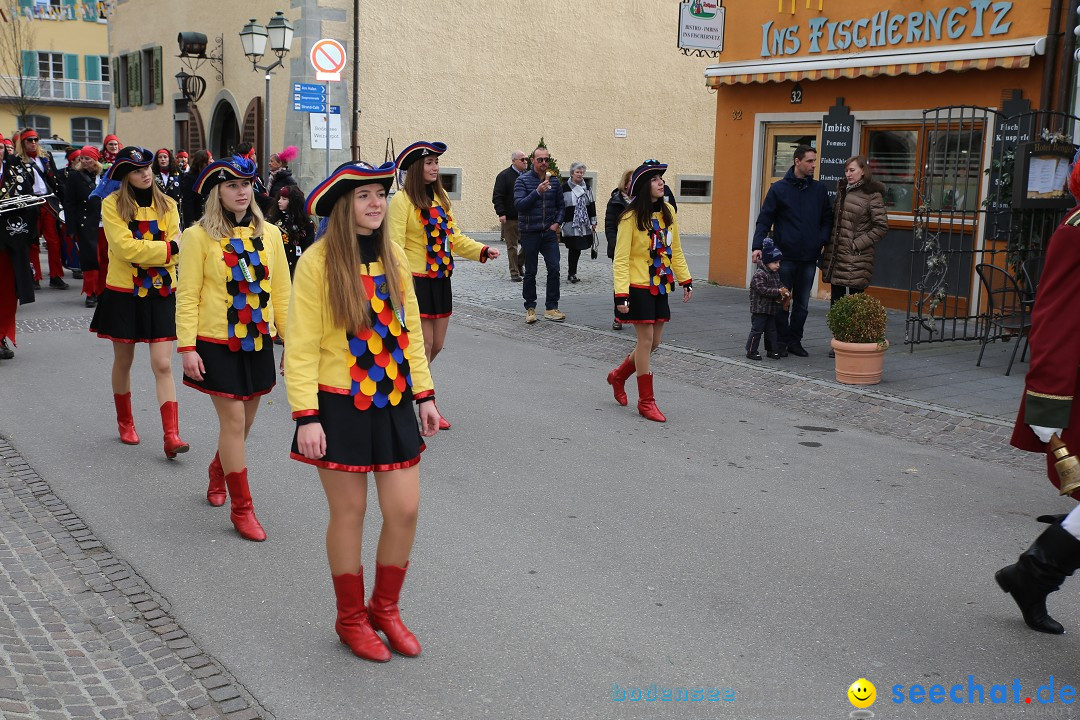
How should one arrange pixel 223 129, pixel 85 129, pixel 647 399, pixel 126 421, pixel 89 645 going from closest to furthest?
pixel 89 645, pixel 126 421, pixel 647 399, pixel 223 129, pixel 85 129

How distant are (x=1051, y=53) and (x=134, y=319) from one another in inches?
369

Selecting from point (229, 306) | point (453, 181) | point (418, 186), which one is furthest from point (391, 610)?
point (453, 181)

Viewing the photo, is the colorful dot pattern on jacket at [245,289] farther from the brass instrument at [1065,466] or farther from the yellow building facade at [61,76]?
the yellow building facade at [61,76]

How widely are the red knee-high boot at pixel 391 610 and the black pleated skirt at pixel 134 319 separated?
3.42 m

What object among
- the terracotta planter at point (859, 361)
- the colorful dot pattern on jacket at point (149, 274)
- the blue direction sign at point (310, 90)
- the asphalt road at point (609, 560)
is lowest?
the asphalt road at point (609, 560)

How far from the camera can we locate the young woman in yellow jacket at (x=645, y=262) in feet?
25.4

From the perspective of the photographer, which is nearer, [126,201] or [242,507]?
[242,507]

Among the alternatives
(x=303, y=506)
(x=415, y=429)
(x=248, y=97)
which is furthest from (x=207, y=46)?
(x=415, y=429)

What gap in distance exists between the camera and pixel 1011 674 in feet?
13.0

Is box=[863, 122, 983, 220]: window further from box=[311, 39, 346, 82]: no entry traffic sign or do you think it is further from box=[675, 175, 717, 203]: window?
box=[675, 175, 717, 203]: window

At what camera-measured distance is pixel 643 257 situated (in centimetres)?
788

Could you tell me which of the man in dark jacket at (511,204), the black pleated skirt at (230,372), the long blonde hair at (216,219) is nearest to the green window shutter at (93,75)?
the man in dark jacket at (511,204)

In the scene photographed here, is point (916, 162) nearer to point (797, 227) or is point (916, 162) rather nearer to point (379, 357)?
point (797, 227)

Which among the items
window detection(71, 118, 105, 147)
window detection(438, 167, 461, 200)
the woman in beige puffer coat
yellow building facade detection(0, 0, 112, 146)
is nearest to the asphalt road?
the woman in beige puffer coat
